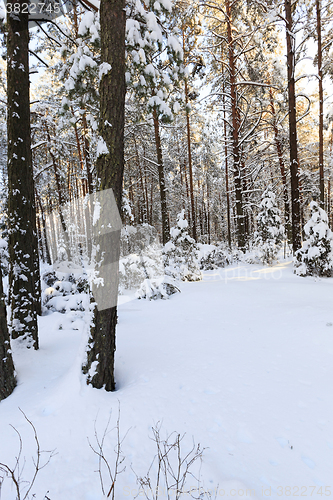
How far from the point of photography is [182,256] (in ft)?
31.2

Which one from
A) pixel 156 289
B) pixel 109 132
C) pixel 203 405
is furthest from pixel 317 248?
pixel 109 132

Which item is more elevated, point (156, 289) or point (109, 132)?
point (109, 132)

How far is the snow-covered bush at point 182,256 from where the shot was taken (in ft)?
30.6

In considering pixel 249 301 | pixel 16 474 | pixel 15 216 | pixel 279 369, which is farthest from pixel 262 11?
pixel 16 474

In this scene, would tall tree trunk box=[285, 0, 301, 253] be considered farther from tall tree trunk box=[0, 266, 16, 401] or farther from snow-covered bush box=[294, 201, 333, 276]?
tall tree trunk box=[0, 266, 16, 401]

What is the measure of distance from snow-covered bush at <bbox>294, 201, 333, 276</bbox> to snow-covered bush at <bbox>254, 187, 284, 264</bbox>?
232 cm

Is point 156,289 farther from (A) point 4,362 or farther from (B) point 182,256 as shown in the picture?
(A) point 4,362

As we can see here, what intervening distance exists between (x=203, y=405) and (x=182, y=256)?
23.4 ft

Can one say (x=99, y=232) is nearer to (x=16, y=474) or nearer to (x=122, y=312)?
(x=16, y=474)

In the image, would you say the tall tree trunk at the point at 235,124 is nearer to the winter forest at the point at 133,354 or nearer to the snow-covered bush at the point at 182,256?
the snow-covered bush at the point at 182,256

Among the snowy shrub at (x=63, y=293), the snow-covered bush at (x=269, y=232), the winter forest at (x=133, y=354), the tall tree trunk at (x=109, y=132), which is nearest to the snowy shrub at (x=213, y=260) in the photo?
the snow-covered bush at (x=269, y=232)

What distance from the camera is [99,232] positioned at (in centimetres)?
276

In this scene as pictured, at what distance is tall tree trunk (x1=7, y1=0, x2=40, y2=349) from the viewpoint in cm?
361

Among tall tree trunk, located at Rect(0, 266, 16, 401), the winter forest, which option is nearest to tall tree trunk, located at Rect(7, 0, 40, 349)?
the winter forest
